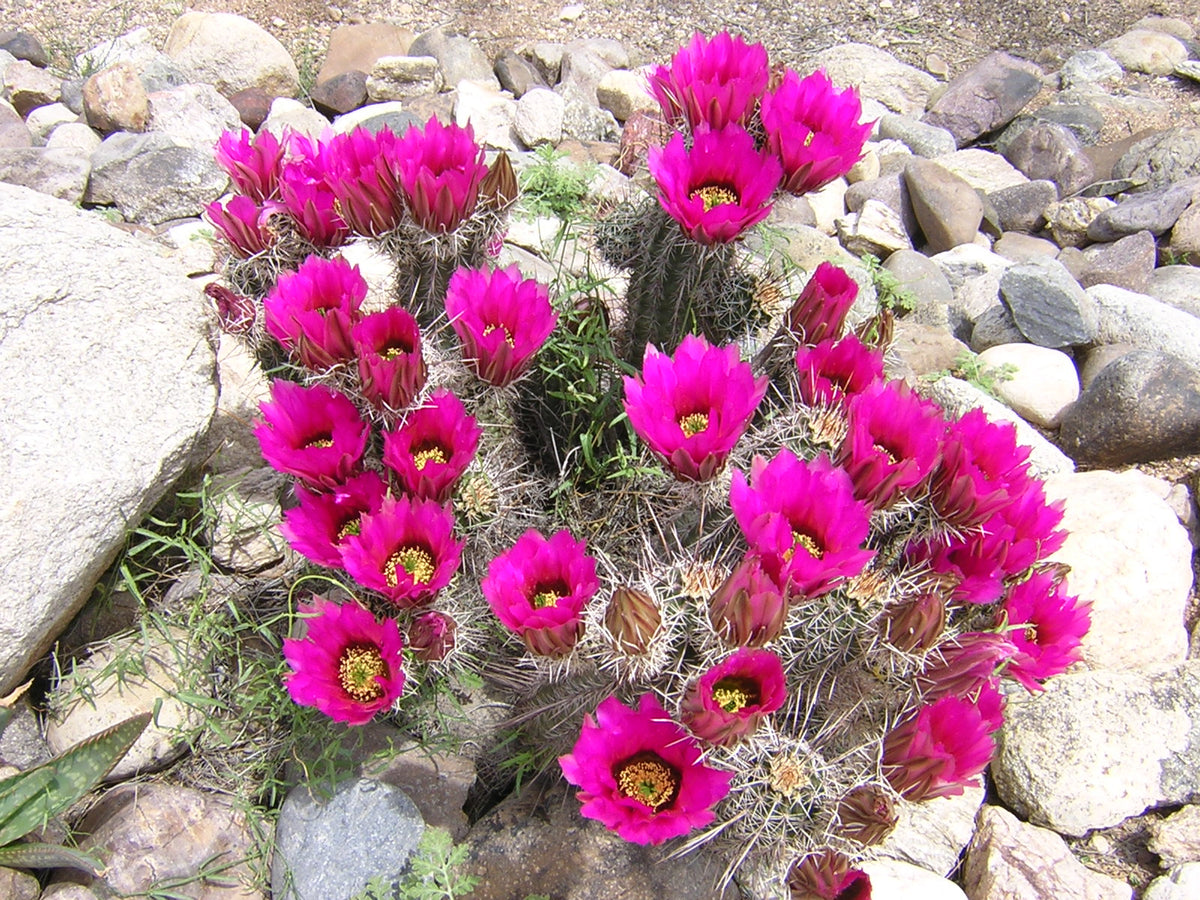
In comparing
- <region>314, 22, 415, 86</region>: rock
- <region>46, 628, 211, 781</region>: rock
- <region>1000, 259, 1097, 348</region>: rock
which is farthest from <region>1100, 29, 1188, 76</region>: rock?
<region>46, 628, 211, 781</region>: rock

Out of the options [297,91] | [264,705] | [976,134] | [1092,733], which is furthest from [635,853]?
[976,134]

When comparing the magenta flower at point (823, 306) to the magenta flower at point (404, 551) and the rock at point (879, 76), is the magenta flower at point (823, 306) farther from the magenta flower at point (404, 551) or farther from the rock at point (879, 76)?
the rock at point (879, 76)

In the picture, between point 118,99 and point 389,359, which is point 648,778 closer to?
point 389,359

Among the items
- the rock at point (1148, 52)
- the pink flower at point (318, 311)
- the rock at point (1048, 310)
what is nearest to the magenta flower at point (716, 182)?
the pink flower at point (318, 311)

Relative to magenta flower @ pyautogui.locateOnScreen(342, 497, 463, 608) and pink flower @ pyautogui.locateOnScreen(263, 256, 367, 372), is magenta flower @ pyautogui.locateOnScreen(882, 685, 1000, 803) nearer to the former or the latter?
magenta flower @ pyautogui.locateOnScreen(342, 497, 463, 608)

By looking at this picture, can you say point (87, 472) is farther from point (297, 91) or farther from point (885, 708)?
point (297, 91)

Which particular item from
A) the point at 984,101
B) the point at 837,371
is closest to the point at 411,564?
the point at 837,371
